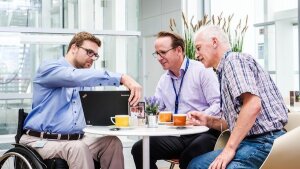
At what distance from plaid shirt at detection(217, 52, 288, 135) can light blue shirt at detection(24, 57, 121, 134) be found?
0.69m

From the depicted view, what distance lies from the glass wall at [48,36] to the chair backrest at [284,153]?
310cm

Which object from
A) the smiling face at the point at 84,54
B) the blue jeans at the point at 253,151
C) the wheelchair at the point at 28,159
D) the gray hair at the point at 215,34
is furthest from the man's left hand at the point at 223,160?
the smiling face at the point at 84,54

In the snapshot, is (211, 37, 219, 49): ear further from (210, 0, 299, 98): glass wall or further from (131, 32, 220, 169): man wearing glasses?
(210, 0, 299, 98): glass wall

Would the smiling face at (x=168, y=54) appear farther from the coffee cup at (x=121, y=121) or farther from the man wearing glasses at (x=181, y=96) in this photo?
the coffee cup at (x=121, y=121)

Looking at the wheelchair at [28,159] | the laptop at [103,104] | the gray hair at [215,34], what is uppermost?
the gray hair at [215,34]

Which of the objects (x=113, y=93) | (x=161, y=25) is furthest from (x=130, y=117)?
(x=161, y=25)

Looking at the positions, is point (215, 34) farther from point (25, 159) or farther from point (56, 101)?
point (25, 159)

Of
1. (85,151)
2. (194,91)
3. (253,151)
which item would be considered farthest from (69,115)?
(253,151)

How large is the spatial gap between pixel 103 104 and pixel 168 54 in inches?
36.2

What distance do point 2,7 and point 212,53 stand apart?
3.61 meters

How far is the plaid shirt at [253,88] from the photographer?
2.13 meters

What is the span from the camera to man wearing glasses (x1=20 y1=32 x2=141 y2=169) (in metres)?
2.53

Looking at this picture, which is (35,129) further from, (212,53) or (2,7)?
(2,7)

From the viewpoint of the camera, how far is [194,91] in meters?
3.11
